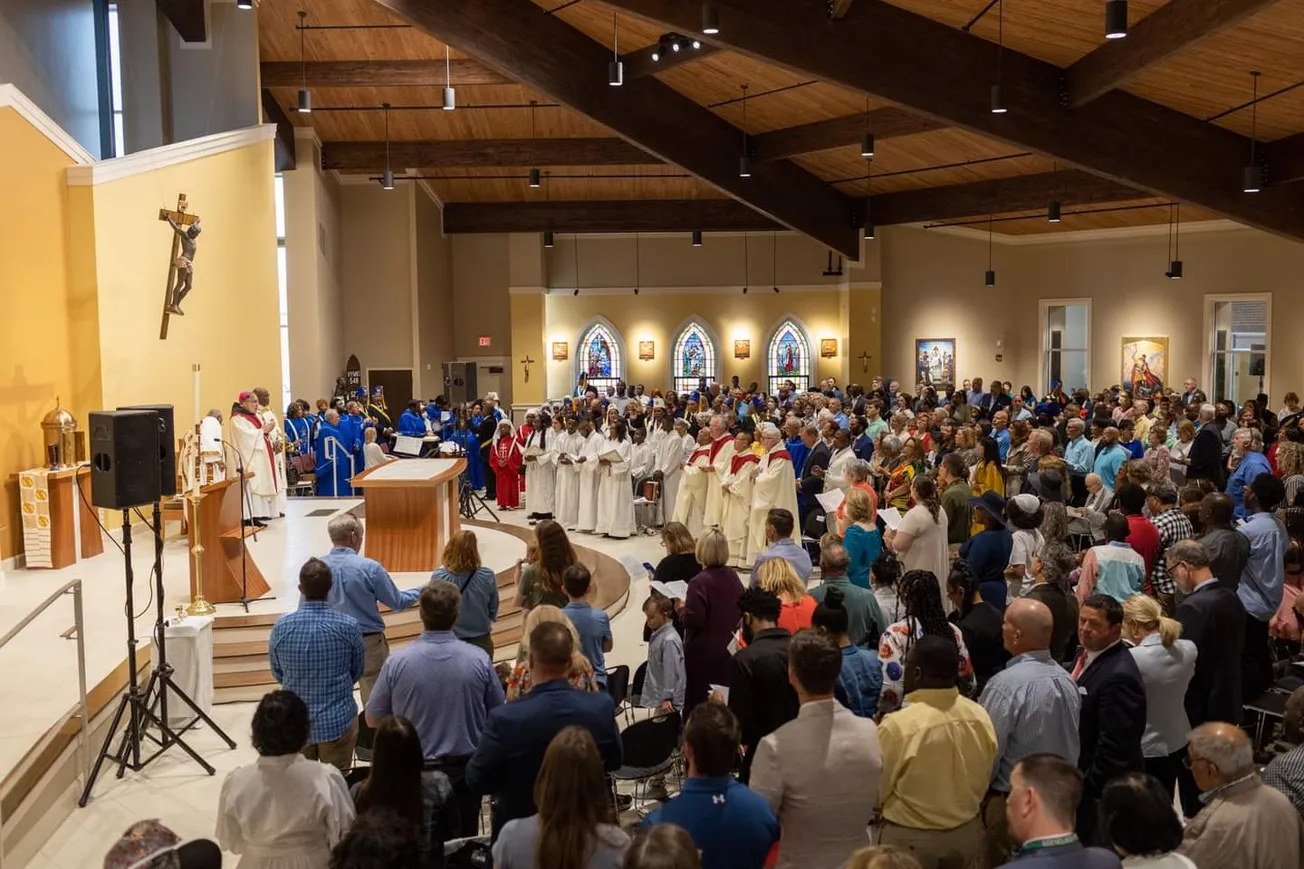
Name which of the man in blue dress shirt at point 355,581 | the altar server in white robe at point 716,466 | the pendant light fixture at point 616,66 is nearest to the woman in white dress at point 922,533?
the man in blue dress shirt at point 355,581

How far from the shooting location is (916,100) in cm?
1188

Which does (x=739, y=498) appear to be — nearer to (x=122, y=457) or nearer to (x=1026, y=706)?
(x=122, y=457)

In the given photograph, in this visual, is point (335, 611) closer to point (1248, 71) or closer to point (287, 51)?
point (1248, 71)

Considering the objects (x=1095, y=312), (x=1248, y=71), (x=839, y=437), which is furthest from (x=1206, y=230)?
(x=839, y=437)

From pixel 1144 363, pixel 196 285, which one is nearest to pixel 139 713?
pixel 196 285

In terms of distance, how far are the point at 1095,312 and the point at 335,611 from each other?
20607 millimetres

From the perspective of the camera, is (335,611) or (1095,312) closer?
(335,611)

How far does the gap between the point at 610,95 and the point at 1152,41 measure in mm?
7168

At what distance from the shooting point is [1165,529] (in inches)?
281

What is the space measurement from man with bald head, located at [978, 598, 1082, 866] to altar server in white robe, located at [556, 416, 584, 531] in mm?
10671

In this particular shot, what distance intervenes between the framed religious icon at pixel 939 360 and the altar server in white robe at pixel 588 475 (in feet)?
40.1

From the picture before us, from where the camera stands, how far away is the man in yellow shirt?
3.82 meters

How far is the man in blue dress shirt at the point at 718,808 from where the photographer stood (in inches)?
127

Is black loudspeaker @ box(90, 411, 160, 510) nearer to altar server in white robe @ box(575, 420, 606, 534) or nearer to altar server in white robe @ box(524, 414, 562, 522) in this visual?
altar server in white robe @ box(575, 420, 606, 534)
